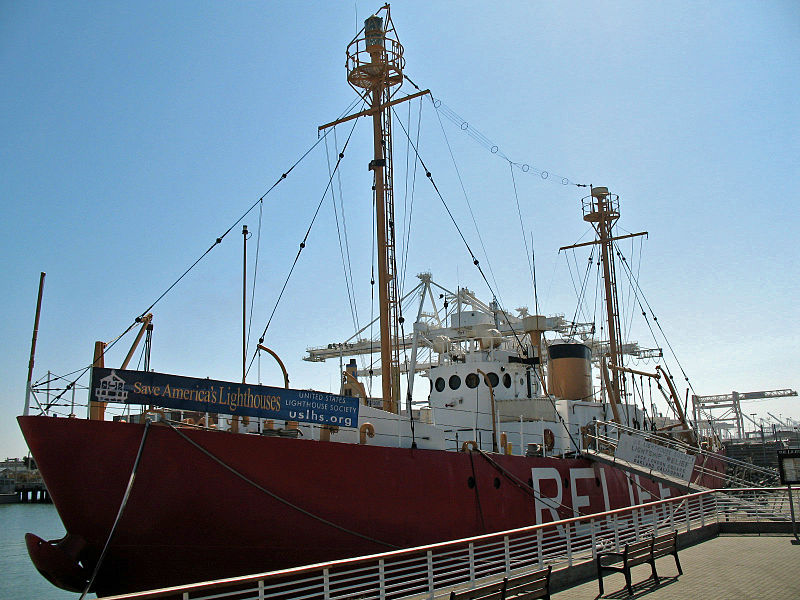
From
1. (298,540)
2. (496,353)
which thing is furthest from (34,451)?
(496,353)

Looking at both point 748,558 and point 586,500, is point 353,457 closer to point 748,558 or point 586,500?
point 748,558

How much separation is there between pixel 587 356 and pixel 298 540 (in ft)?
56.4

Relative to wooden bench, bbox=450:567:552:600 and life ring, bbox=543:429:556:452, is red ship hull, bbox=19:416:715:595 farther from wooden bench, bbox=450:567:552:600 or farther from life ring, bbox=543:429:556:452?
life ring, bbox=543:429:556:452

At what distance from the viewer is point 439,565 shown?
15195 millimetres

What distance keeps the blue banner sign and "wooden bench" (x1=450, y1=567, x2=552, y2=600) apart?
506 cm

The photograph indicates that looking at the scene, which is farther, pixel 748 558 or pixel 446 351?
pixel 446 351

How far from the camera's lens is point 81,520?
1077 cm

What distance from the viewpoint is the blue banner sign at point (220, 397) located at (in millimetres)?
11094

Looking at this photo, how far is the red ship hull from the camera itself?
10.8 metres

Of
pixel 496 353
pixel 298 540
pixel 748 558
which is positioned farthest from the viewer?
pixel 496 353

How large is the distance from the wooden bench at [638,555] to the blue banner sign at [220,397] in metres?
5.44

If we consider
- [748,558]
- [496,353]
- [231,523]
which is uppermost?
[496,353]

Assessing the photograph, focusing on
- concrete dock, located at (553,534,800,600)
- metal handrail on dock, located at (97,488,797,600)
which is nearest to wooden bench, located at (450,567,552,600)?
metal handrail on dock, located at (97,488,797,600)

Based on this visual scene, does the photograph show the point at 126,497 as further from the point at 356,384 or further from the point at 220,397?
the point at 356,384
